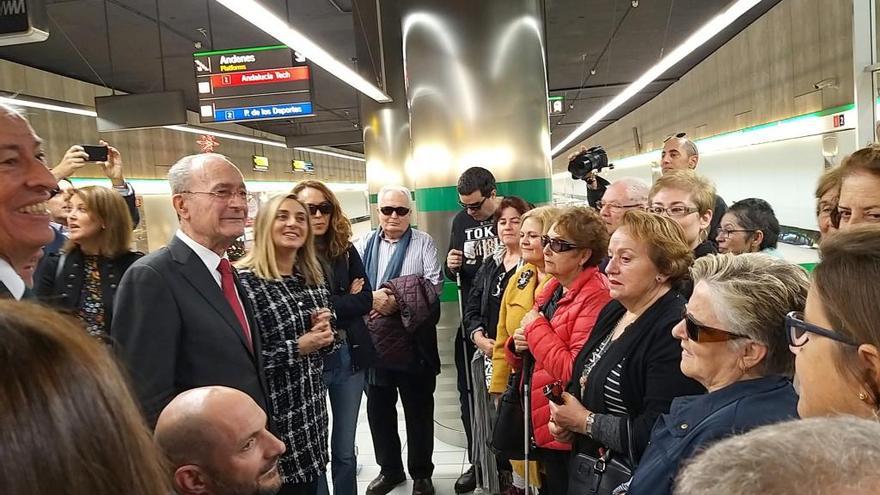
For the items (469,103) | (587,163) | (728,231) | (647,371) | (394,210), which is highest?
(469,103)

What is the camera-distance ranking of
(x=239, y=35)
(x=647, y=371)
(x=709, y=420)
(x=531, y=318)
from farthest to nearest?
1. (x=239, y=35)
2. (x=531, y=318)
3. (x=647, y=371)
4. (x=709, y=420)

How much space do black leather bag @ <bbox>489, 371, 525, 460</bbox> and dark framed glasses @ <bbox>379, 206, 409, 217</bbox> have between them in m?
1.35

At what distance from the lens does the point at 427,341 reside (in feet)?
12.1

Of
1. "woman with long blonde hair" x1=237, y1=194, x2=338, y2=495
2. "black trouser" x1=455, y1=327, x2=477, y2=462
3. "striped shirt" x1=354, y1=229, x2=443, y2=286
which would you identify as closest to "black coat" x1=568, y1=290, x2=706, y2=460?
"woman with long blonde hair" x1=237, y1=194, x2=338, y2=495

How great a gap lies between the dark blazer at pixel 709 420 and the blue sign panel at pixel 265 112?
695 centimetres

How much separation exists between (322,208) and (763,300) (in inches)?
86.2

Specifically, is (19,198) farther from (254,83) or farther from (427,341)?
(254,83)

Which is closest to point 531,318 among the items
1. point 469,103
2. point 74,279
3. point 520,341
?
point 520,341

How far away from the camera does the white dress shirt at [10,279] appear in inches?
53.1

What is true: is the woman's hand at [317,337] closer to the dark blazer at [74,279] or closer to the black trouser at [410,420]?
the dark blazer at [74,279]

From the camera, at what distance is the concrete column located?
17.9ft

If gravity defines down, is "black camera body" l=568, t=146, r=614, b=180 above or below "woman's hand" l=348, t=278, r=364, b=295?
above

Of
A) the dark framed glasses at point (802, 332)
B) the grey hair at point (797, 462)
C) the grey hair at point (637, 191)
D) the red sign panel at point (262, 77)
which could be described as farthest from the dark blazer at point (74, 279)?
the red sign panel at point (262, 77)

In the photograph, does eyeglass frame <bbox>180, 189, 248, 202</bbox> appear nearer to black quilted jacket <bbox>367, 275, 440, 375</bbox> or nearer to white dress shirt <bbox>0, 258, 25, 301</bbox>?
white dress shirt <bbox>0, 258, 25, 301</bbox>
